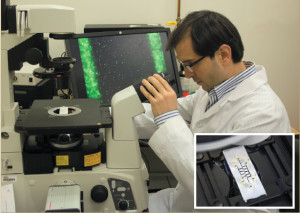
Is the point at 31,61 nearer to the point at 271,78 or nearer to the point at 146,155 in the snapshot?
the point at 146,155

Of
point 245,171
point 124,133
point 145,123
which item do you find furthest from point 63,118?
point 245,171

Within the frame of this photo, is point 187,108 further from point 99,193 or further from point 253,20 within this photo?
point 253,20

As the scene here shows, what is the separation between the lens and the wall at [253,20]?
96.5 inches

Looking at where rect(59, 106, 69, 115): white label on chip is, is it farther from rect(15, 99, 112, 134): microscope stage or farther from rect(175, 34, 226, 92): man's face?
rect(175, 34, 226, 92): man's face

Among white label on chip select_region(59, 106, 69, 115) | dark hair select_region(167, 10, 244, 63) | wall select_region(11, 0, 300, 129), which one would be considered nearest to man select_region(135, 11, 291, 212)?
dark hair select_region(167, 10, 244, 63)

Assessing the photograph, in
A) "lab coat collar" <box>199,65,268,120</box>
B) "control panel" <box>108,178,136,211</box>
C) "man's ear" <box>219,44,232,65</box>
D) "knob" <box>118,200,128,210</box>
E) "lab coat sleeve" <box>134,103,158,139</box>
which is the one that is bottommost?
"knob" <box>118,200,128,210</box>

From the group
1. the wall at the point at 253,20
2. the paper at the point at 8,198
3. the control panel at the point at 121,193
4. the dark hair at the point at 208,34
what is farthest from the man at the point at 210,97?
the wall at the point at 253,20

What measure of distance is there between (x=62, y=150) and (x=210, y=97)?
2.01ft

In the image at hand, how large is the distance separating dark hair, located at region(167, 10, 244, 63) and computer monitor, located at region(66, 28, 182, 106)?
0.59 m

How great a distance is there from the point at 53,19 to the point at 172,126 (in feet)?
1.51

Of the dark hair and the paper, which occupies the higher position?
the dark hair

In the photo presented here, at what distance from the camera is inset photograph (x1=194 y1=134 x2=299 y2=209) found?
1.77ft

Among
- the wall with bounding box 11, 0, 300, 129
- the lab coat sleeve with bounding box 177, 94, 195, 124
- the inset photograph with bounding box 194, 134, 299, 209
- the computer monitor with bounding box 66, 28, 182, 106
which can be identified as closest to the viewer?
the inset photograph with bounding box 194, 134, 299, 209

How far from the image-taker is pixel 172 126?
106 cm
